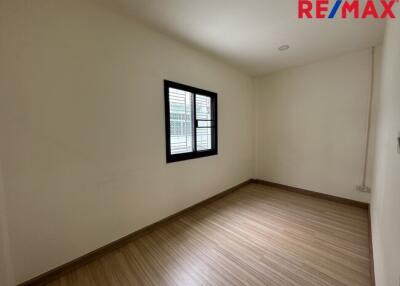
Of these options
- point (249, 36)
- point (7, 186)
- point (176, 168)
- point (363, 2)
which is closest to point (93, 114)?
point (7, 186)

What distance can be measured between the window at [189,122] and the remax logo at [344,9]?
5.09 feet

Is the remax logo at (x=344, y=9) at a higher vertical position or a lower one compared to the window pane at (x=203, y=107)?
higher

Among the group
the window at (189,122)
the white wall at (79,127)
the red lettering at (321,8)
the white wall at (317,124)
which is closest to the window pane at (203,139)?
the window at (189,122)

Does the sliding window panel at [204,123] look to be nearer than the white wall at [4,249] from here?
No

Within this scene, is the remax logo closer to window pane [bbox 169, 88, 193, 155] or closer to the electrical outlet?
window pane [bbox 169, 88, 193, 155]

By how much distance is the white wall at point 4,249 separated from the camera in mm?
1179

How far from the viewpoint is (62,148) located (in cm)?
142

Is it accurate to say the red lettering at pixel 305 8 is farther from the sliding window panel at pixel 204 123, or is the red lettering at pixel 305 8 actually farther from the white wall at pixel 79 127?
the sliding window panel at pixel 204 123

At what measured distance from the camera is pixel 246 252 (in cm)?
167

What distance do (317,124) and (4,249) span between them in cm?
426

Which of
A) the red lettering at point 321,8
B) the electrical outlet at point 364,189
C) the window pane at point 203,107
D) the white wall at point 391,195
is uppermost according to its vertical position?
the red lettering at point 321,8

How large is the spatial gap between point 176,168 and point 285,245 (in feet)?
5.31

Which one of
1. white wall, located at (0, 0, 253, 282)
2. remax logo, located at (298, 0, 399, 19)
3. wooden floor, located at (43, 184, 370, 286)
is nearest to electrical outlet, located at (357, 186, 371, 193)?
wooden floor, located at (43, 184, 370, 286)

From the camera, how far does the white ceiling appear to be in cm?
162
